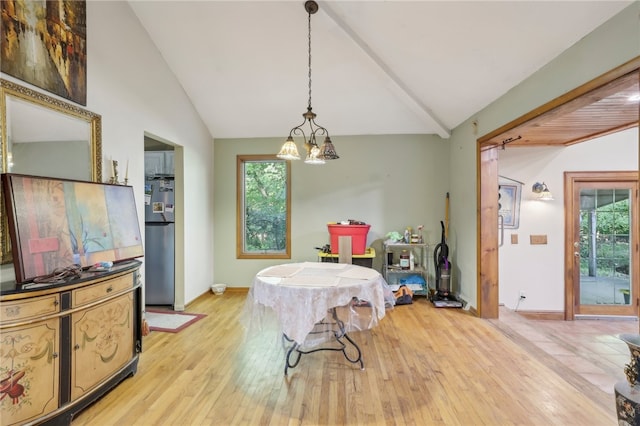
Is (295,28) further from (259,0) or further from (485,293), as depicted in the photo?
(485,293)

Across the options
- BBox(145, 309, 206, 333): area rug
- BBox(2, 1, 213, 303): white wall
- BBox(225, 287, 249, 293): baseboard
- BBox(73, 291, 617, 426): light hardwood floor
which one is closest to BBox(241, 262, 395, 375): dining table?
BBox(73, 291, 617, 426): light hardwood floor

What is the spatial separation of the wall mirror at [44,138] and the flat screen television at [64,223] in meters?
0.13

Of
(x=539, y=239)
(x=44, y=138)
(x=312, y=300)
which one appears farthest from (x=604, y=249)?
(x=44, y=138)

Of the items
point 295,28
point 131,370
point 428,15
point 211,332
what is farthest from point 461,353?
point 295,28

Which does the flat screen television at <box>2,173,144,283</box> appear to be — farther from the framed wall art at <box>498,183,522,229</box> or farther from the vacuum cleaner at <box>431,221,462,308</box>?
the framed wall art at <box>498,183,522,229</box>

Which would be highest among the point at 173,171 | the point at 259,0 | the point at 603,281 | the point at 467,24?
the point at 259,0

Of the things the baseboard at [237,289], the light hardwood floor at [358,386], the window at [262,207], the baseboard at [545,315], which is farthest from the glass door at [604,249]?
the baseboard at [237,289]

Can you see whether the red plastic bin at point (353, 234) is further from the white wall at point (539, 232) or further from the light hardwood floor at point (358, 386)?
the white wall at point (539, 232)

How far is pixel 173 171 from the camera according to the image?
3.93 meters

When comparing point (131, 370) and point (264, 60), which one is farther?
point (264, 60)

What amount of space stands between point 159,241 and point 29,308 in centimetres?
235

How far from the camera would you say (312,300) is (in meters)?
2.00

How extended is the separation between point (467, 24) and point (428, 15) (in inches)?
12.4

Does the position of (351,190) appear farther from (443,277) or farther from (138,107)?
(138,107)
